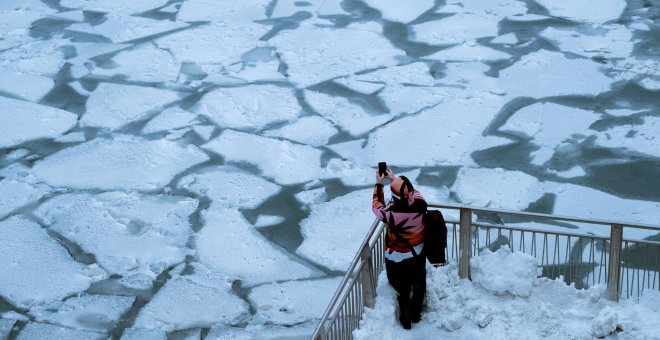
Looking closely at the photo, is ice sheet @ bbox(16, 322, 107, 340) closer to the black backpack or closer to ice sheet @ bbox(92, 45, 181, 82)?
the black backpack

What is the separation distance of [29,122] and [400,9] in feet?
16.6

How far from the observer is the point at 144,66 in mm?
9680

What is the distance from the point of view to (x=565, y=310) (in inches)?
174

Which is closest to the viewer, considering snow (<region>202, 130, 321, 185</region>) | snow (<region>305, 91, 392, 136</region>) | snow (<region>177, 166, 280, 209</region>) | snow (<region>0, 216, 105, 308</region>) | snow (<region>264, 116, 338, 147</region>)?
snow (<region>0, 216, 105, 308</region>)

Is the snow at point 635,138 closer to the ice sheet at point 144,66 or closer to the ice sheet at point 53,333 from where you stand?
the ice sheet at point 53,333

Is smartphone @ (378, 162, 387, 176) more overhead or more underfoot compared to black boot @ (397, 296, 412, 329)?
more overhead

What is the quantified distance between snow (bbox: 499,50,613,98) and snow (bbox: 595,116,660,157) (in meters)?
0.80

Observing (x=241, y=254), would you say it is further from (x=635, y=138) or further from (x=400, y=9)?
(x=400, y=9)

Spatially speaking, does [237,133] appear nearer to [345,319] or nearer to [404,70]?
[404,70]

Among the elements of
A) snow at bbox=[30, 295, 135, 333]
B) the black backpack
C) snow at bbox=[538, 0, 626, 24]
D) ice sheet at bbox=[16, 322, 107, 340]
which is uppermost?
the black backpack

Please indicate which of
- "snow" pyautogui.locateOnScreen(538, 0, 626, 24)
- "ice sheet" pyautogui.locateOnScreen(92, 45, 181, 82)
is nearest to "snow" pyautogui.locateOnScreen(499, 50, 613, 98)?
"snow" pyautogui.locateOnScreen(538, 0, 626, 24)

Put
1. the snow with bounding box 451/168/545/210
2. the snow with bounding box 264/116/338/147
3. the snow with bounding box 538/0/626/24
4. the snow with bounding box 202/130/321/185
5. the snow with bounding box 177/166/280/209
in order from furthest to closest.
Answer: the snow with bounding box 538/0/626/24
the snow with bounding box 264/116/338/147
the snow with bounding box 202/130/321/185
the snow with bounding box 177/166/280/209
the snow with bounding box 451/168/545/210

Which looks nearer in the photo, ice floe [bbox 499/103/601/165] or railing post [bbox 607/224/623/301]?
railing post [bbox 607/224/623/301]

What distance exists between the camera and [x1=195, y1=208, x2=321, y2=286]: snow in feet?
19.6
